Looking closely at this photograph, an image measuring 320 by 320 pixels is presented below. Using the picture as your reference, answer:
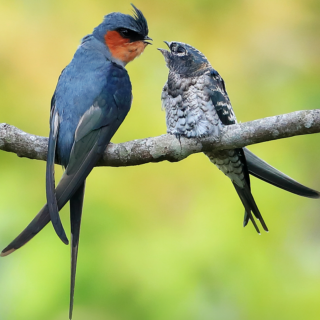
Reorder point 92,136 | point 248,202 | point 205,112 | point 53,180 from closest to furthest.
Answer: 1. point 53,180
2. point 92,136
3. point 205,112
4. point 248,202

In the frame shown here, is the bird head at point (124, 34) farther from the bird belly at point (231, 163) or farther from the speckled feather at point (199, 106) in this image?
the bird belly at point (231, 163)

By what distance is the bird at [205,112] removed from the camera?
2506 mm

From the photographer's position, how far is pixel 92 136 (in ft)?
7.66

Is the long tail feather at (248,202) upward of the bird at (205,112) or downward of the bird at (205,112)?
downward

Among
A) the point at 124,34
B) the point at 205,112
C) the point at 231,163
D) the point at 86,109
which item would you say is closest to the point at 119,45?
the point at 124,34

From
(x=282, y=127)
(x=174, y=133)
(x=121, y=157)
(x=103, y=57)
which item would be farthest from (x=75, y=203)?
(x=282, y=127)

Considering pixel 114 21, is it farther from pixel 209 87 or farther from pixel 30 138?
pixel 30 138

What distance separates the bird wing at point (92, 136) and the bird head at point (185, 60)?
1.01 ft

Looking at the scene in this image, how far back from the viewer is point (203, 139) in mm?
2445

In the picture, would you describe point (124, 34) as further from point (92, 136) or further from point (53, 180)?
point (53, 180)

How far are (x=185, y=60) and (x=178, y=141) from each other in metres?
0.59

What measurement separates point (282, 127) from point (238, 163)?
541mm

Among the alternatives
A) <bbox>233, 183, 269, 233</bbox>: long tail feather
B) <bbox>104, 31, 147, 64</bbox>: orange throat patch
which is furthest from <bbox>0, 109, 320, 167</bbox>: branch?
<bbox>104, 31, 147, 64</bbox>: orange throat patch

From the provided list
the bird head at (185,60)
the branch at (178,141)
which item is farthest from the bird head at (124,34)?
the branch at (178,141)
